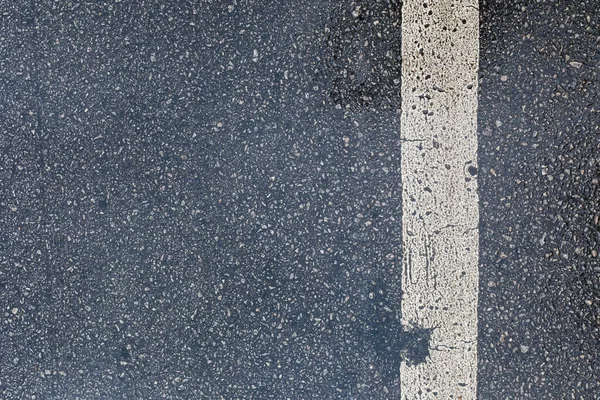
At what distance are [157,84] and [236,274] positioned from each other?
2.85 feet

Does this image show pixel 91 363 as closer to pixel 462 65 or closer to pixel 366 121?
pixel 366 121

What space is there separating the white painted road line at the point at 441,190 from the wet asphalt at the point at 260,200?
2.0 inches

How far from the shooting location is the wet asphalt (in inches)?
78.5

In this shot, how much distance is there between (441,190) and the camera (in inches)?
79.1

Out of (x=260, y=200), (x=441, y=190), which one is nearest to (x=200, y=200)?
(x=260, y=200)

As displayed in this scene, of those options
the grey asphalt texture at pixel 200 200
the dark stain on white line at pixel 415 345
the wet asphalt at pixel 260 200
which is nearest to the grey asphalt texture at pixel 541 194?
the wet asphalt at pixel 260 200

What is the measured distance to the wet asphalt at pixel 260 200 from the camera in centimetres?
200

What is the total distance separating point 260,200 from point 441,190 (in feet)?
2.40

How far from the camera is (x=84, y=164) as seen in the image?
2186 mm

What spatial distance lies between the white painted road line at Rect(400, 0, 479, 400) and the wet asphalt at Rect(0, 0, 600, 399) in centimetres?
5

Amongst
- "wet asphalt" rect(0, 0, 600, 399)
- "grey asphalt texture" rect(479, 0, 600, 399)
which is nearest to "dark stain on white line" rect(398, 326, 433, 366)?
"wet asphalt" rect(0, 0, 600, 399)

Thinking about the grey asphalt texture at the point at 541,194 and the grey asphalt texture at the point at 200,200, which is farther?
the grey asphalt texture at the point at 200,200

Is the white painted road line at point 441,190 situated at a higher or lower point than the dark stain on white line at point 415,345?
higher

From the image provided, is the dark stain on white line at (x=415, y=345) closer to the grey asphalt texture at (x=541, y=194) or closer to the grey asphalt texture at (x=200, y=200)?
the grey asphalt texture at (x=200, y=200)
